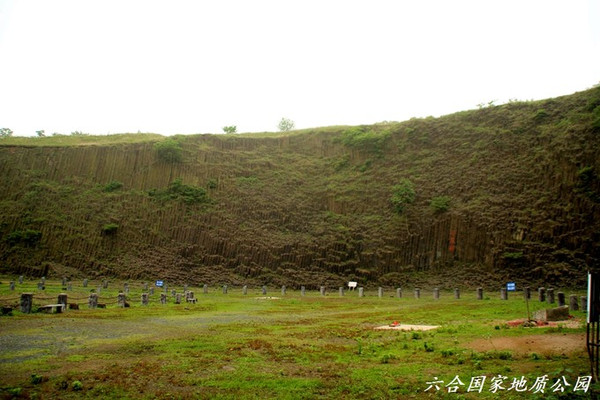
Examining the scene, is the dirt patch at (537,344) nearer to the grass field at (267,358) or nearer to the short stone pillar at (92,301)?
the grass field at (267,358)

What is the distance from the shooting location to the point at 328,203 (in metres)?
46.2

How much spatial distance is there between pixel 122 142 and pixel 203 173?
12.3m

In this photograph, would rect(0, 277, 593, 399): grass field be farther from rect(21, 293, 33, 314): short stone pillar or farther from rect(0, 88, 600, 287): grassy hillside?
rect(0, 88, 600, 287): grassy hillside

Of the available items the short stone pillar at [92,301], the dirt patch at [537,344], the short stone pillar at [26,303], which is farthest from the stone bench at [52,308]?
the dirt patch at [537,344]

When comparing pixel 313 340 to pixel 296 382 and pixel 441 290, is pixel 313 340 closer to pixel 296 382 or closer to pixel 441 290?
pixel 296 382

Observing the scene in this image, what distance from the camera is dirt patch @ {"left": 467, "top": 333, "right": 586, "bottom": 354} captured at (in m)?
9.49

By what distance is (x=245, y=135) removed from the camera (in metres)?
59.7

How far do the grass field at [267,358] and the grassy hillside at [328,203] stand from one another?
19.6 meters

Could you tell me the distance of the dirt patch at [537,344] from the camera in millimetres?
9492

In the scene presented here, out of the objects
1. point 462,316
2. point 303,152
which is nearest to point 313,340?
point 462,316

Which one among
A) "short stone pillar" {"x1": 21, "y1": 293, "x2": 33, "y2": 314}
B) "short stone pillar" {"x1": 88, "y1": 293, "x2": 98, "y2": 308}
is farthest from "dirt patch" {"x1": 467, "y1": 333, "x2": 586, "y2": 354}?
"short stone pillar" {"x1": 88, "y1": 293, "x2": 98, "y2": 308}

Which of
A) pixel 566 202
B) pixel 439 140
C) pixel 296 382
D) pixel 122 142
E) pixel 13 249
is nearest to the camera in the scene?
pixel 296 382

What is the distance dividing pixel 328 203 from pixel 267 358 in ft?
120

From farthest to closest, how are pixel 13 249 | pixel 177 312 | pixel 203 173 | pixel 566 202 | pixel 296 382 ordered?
pixel 203 173 → pixel 13 249 → pixel 566 202 → pixel 177 312 → pixel 296 382
